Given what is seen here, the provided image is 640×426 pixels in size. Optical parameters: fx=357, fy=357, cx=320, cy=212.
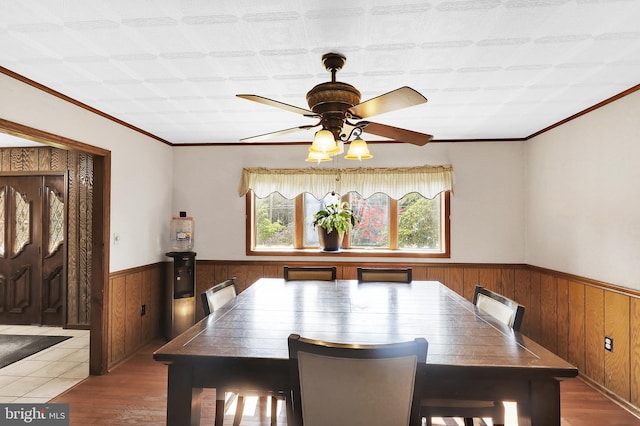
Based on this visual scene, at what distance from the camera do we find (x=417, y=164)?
167 inches

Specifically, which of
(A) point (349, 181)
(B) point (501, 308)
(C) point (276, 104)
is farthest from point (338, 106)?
(A) point (349, 181)

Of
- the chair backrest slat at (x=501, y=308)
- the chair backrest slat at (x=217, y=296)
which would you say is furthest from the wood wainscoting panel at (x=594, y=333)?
the chair backrest slat at (x=217, y=296)

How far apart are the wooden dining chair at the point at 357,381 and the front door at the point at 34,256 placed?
181 inches

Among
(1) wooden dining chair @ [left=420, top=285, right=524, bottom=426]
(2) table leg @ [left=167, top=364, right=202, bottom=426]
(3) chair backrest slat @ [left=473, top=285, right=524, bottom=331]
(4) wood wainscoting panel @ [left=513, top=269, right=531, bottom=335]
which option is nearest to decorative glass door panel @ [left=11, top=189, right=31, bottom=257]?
(2) table leg @ [left=167, top=364, right=202, bottom=426]

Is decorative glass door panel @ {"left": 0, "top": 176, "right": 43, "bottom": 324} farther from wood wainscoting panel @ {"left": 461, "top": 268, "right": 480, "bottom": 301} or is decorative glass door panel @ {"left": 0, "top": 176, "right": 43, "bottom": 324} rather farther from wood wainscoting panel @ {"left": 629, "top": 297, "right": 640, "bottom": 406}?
wood wainscoting panel @ {"left": 629, "top": 297, "right": 640, "bottom": 406}

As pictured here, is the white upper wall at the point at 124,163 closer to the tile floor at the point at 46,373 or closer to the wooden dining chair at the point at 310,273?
the tile floor at the point at 46,373

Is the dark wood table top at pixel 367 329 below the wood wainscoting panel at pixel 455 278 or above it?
above

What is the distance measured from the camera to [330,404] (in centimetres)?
124

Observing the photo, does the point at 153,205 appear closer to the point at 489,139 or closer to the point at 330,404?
the point at 330,404

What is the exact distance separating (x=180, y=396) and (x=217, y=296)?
93 centimetres

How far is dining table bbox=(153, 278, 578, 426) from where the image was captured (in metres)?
1.33

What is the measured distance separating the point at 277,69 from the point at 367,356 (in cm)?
181

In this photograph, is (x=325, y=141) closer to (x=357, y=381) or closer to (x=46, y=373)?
(x=357, y=381)

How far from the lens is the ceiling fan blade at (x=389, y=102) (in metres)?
1.53
